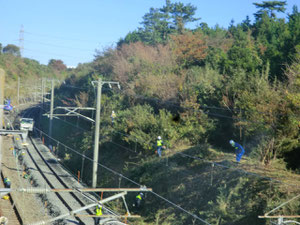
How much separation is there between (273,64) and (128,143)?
11.4 m

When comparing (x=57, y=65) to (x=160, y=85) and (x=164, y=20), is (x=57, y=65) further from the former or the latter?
(x=160, y=85)

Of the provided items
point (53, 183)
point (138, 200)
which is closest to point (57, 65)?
point (53, 183)

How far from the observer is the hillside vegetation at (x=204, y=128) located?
15.3 metres

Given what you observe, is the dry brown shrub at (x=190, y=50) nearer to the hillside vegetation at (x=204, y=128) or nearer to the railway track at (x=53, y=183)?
the hillside vegetation at (x=204, y=128)

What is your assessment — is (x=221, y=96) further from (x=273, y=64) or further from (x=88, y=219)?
(x=88, y=219)

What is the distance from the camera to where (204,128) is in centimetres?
2341

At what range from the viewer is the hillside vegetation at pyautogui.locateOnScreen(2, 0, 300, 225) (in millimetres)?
15289

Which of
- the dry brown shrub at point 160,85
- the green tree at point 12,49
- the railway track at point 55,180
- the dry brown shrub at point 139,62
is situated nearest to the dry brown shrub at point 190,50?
the dry brown shrub at point 139,62

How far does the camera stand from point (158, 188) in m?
19.4

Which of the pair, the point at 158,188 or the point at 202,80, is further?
the point at 202,80

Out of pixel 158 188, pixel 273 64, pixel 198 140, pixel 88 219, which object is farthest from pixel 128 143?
pixel 273 64

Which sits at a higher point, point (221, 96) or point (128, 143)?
point (221, 96)

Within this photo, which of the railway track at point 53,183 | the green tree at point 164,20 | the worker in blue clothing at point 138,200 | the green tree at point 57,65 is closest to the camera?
the railway track at point 53,183

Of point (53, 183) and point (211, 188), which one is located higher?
point (211, 188)
